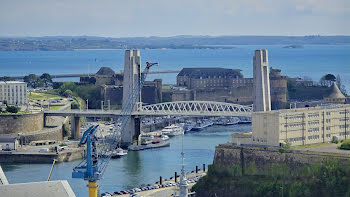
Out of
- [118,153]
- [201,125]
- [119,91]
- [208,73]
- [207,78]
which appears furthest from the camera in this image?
[208,73]

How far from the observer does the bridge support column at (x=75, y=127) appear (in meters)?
47.3

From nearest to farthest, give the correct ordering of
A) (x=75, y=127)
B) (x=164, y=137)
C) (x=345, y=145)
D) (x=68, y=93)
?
(x=345, y=145)
(x=164, y=137)
(x=75, y=127)
(x=68, y=93)

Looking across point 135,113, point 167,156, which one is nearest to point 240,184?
point 167,156

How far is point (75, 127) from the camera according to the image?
47625 millimetres

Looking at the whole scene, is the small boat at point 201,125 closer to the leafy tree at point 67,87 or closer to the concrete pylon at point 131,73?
the concrete pylon at point 131,73

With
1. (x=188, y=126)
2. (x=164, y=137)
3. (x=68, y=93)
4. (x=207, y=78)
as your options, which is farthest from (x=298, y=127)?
(x=207, y=78)

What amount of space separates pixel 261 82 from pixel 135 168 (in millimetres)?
7460

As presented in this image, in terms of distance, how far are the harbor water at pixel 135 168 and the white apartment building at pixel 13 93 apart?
28.5 feet

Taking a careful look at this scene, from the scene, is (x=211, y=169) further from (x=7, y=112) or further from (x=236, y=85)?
(x=236, y=85)

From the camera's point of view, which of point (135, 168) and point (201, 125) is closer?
point (135, 168)

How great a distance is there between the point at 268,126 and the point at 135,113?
15468 millimetres

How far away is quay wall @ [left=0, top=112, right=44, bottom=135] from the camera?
4584 cm

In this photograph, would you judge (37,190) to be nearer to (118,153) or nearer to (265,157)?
(265,157)

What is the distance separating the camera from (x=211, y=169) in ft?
105
